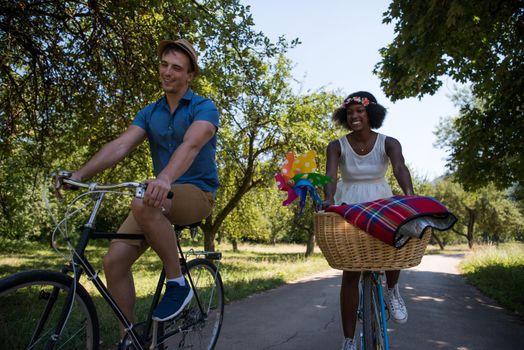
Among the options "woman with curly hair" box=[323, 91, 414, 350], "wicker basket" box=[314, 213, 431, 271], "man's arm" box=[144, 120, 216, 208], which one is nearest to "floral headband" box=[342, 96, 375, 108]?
"woman with curly hair" box=[323, 91, 414, 350]

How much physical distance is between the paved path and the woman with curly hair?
3.67 feet

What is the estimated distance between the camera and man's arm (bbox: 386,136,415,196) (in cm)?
321

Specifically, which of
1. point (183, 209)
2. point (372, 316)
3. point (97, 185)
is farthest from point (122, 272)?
point (372, 316)

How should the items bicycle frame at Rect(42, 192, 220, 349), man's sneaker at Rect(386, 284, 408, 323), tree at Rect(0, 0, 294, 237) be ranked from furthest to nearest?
tree at Rect(0, 0, 294, 237) → man's sneaker at Rect(386, 284, 408, 323) → bicycle frame at Rect(42, 192, 220, 349)

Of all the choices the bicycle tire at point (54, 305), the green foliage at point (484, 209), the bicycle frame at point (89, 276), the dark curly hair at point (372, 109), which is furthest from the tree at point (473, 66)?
the green foliage at point (484, 209)

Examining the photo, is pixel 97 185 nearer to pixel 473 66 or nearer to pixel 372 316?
pixel 372 316

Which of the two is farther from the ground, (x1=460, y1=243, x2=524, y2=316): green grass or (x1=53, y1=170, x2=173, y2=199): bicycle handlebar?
(x1=53, y1=170, x2=173, y2=199): bicycle handlebar

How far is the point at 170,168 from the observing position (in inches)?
88.9

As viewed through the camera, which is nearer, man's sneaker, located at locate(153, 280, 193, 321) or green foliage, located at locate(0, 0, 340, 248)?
man's sneaker, located at locate(153, 280, 193, 321)

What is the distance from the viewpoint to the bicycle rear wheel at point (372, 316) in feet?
8.65

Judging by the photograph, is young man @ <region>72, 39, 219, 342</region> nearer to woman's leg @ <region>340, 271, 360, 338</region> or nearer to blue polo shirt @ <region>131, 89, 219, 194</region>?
blue polo shirt @ <region>131, 89, 219, 194</region>

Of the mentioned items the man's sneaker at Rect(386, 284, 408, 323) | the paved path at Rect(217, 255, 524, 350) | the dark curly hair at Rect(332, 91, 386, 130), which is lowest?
the paved path at Rect(217, 255, 524, 350)

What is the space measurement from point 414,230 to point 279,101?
41.4 feet

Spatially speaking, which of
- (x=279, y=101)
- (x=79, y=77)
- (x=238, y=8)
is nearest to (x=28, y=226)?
(x=279, y=101)
